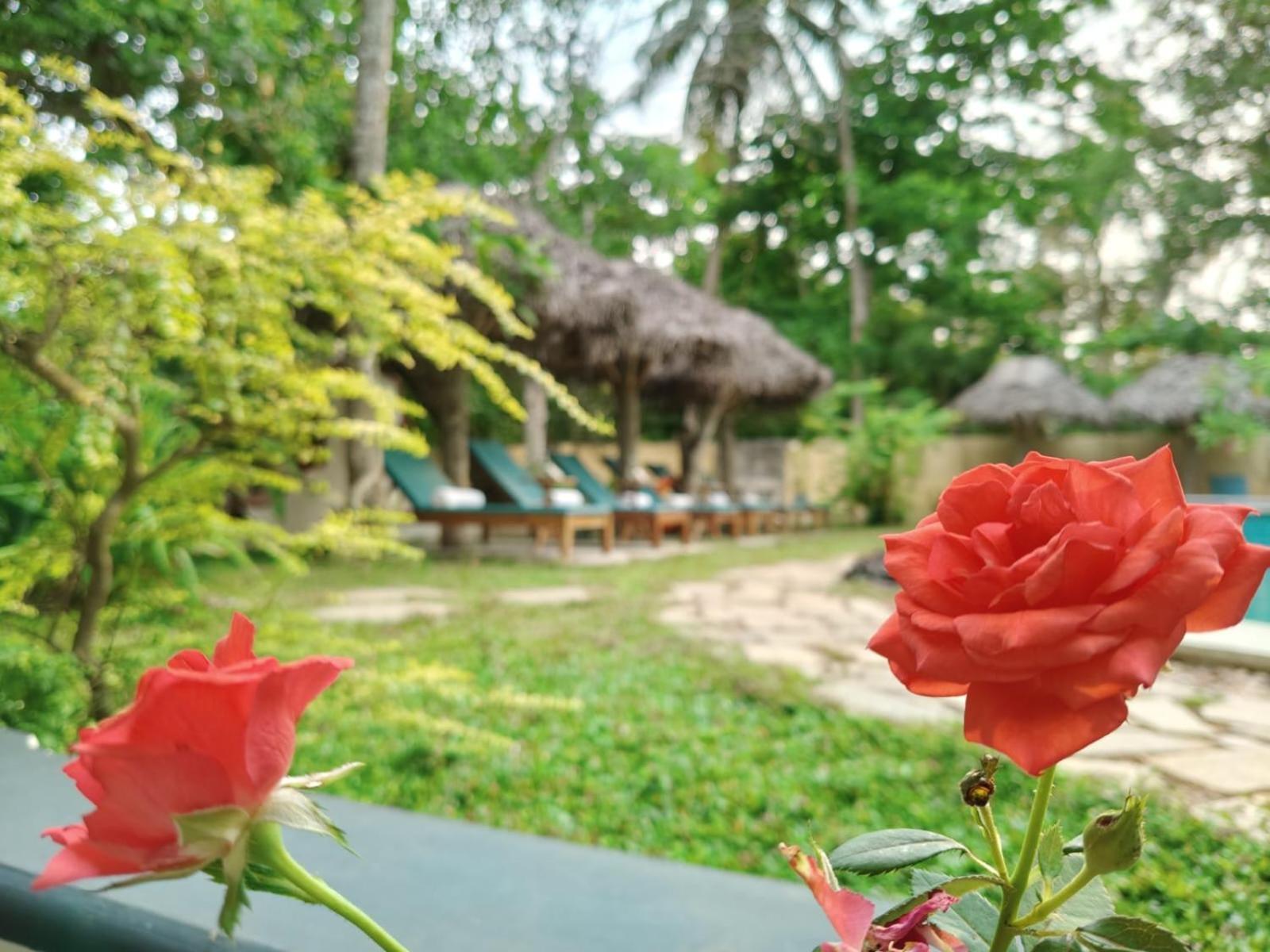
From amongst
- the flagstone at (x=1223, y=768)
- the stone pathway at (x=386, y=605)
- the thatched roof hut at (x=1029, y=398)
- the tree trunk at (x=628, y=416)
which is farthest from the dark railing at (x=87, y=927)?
the thatched roof hut at (x=1029, y=398)

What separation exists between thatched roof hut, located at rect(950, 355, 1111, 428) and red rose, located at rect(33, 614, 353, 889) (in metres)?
12.6

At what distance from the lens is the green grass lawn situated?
4.96 ft

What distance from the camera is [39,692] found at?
1.59 meters

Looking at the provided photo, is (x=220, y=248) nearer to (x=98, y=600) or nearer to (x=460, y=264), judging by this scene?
(x=460, y=264)

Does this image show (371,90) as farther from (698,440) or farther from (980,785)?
(698,440)

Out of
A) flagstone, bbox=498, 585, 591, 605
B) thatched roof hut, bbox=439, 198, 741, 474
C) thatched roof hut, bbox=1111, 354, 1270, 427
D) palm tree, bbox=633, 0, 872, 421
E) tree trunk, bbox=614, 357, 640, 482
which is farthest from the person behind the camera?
palm tree, bbox=633, 0, 872, 421

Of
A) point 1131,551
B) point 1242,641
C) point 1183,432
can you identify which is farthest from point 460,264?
point 1183,432

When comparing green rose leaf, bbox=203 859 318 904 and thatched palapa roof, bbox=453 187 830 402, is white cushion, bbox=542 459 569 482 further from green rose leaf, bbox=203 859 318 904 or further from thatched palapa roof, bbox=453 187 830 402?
green rose leaf, bbox=203 859 318 904

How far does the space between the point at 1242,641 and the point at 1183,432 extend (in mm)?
8669

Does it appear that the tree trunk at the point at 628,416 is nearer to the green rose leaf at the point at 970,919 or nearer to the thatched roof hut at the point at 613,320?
the thatched roof hut at the point at 613,320

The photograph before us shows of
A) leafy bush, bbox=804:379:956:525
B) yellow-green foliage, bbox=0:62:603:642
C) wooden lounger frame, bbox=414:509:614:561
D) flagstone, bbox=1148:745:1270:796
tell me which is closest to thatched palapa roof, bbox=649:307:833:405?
leafy bush, bbox=804:379:956:525

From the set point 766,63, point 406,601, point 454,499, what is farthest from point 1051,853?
point 766,63

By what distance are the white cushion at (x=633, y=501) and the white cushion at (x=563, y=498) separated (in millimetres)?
627

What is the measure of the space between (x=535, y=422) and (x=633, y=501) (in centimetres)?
135
